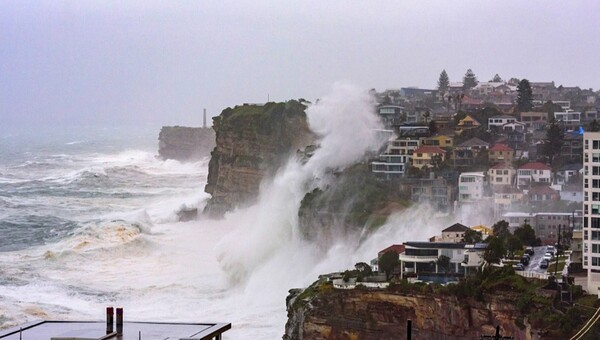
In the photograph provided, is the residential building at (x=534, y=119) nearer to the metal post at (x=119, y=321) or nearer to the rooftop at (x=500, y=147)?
the rooftop at (x=500, y=147)

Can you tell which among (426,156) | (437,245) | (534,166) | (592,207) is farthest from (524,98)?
(592,207)

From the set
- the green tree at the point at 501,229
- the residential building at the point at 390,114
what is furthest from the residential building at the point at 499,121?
the green tree at the point at 501,229

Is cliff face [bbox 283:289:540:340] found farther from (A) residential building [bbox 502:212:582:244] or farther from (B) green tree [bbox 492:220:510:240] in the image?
(A) residential building [bbox 502:212:582:244]

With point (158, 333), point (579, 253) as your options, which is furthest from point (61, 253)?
point (158, 333)

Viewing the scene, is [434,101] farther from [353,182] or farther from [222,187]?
[353,182]

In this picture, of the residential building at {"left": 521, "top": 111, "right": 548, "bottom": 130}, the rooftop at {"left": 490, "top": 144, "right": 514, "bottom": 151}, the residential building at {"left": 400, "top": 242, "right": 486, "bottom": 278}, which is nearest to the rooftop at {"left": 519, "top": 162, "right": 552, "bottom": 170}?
the rooftop at {"left": 490, "top": 144, "right": 514, "bottom": 151}

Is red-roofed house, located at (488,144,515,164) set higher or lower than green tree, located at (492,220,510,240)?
higher
